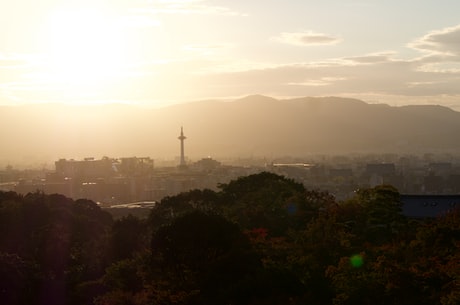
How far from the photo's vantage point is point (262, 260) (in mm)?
16734

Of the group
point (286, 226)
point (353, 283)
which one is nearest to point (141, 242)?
point (286, 226)

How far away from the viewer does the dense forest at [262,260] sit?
13984 millimetres

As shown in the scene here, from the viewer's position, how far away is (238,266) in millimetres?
16328

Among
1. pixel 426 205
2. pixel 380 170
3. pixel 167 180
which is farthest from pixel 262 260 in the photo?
pixel 380 170

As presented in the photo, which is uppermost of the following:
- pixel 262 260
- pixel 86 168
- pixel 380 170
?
pixel 86 168

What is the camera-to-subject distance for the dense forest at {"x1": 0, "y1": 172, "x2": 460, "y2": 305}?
13984 mm

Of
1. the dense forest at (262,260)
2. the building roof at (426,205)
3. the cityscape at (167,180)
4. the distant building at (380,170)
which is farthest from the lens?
the distant building at (380,170)

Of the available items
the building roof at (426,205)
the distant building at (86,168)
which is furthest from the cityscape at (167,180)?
the building roof at (426,205)

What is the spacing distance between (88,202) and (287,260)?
981 inches

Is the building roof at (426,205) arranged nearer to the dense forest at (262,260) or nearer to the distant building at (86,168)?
the dense forest at (262,260)

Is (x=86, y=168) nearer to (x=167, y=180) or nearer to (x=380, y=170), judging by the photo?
(x=167, y=180)

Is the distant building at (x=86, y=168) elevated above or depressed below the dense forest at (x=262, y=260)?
above

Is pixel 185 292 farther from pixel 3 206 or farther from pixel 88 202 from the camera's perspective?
pixel 88 202

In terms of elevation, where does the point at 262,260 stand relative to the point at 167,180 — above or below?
below
